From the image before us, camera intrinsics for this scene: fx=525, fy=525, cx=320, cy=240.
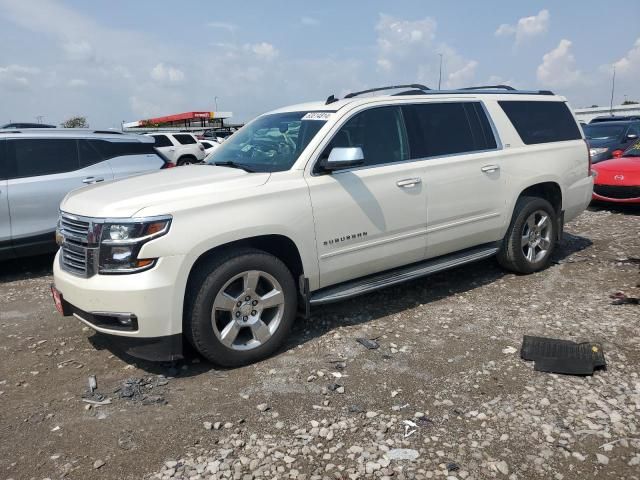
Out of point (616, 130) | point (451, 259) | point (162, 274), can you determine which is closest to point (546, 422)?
point (451, 259)

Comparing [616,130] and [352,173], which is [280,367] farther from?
[616,130]

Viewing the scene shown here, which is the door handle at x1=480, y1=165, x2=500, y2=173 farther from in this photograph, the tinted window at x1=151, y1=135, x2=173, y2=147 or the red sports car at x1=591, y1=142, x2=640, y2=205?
the tinted window at x1=151, y1=135, x2=173, y2=147

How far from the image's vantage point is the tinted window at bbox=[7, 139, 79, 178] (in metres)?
6.24

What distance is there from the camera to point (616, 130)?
13.1m

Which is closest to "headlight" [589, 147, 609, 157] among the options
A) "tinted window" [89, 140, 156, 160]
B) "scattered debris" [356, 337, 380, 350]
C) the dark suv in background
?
the dark suv in background

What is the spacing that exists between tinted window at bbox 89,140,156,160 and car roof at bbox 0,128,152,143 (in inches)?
2.3

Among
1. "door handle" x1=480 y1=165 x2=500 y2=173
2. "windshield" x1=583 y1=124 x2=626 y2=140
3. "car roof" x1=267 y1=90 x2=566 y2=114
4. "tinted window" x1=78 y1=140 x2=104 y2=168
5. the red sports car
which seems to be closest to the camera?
"car roof" x1=267 y1=90 x2=566 y2=114

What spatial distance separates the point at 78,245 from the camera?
3660mm

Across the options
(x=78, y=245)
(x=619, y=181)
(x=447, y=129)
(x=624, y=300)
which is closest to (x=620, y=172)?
(x=619, y=181)

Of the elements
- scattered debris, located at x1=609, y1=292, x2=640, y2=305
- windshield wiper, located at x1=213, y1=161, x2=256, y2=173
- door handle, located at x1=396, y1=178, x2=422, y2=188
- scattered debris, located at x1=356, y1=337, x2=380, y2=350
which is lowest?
scattered debris, located at x1=356, y1=337, x2=380, y2=350

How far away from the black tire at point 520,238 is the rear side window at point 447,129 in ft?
2.53

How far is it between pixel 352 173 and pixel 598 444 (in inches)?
96.9

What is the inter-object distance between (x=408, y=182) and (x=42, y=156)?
4.60m

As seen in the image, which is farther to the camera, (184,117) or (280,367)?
(184,117)
